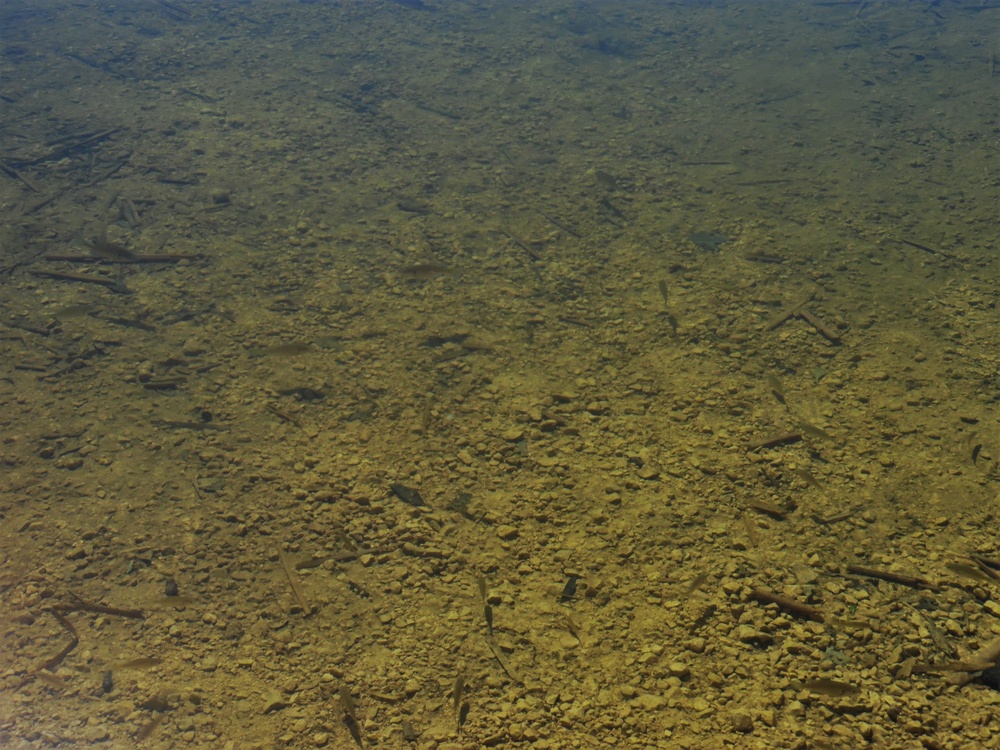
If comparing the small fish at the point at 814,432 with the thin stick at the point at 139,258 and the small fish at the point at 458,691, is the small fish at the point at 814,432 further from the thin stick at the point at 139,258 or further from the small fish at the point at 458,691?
the thin stick at the point at 139,258

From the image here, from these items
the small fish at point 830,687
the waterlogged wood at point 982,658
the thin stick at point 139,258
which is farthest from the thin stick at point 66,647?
the waterlogged wood at point 982,658

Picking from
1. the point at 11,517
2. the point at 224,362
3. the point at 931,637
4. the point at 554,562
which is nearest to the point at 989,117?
the point at 931,637

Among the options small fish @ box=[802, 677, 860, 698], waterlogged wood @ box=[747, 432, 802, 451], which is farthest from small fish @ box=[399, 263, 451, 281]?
small fish @ box=[802, 677, 860, 698]

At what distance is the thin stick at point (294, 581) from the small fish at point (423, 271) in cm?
170

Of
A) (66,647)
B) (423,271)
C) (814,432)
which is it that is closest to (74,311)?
(423,271)

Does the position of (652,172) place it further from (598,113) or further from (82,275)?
(82,275)

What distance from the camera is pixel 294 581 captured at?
2.43 meters

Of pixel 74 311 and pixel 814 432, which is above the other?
pixel 74 311

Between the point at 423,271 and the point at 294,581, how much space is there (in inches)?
73.1

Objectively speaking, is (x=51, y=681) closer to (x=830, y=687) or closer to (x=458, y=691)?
(x=458, y=691)

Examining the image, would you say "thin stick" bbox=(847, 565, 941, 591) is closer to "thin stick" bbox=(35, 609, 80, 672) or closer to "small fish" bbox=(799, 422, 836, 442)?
"small fish" bbox=(799, 422, 836, 442)

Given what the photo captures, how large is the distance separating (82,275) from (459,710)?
3024mm

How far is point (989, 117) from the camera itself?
16.2 ft

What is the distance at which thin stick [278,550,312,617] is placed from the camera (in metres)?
2.36
